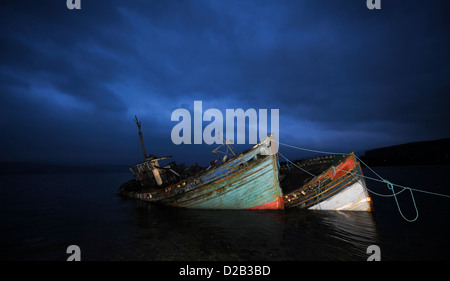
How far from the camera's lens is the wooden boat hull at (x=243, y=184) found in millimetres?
10891

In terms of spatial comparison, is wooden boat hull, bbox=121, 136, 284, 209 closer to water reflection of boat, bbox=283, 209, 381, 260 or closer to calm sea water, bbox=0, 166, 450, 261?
calm sea water, bbox=0, 166, 450, 261

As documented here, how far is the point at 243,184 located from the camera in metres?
11.2

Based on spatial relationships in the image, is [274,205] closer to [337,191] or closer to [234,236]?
[337,191]

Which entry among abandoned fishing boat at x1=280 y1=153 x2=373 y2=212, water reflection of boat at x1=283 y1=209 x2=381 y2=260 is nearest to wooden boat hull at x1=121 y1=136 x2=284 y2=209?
abandoned fishing boat at x1=280 y1=153 x2=373 y2=212

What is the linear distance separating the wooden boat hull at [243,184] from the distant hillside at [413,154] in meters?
97.5

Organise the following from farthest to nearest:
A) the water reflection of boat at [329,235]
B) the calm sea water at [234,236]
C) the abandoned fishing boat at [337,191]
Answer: the abandoned fishing boat at [337,191] → the calm sea water at [234,236] → the water reflection of boat at [329,235]

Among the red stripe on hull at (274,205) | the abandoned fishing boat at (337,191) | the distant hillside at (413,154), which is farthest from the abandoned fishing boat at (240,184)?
the distant hillside at (413,154)

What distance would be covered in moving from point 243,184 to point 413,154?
372ft

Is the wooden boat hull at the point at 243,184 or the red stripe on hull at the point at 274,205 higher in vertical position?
the wooden boat hull at the point at 243,184

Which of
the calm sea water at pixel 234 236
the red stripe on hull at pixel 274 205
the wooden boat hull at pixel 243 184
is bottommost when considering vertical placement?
the calm sea water at pixel 234 236

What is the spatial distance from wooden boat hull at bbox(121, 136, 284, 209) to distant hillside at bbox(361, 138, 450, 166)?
9754 cm

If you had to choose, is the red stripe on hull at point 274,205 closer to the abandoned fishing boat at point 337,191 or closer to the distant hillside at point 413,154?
the abandoned fishing boat at point 337,191
